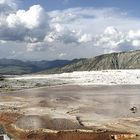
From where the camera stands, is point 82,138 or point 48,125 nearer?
point 82,138

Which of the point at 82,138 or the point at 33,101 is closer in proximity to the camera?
the point at 82,138

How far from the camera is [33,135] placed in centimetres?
3875

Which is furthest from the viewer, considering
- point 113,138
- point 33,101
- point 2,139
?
point 33,101

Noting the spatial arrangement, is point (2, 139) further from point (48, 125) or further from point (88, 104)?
point (88, 104)

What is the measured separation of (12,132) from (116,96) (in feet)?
116

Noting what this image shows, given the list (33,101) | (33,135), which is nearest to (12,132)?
(33,135)

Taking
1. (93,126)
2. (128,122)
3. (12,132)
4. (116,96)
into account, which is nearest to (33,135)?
(12,132)

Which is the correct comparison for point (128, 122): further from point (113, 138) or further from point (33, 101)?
point (33, 101)

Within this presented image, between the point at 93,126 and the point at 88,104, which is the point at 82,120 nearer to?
the point at 93,126

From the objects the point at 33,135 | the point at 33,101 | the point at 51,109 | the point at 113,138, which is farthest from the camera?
the point at 33,101

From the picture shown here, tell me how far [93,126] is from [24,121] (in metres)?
8.89

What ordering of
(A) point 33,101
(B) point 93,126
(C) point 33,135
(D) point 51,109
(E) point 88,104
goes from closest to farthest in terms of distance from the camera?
(C) point 33,135
(B) point 93,126
(D) point 51,109
(E) point 88,104
(A) point 33,101

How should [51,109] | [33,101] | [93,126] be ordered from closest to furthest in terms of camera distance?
[93,126]
[51,109]
[33,101]

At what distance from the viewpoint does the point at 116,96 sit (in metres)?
A: 73.1
